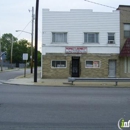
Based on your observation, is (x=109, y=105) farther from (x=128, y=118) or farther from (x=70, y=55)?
(x=70, y=55)

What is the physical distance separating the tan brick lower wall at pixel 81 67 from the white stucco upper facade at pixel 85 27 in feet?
1.78

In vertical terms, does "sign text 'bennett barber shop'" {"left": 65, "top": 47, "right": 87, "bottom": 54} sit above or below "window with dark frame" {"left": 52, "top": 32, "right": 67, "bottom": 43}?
below

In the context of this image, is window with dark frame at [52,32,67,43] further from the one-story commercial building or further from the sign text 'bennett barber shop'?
the sign text 'bennett barber shop'

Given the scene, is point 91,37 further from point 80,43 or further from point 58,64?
point 58,64

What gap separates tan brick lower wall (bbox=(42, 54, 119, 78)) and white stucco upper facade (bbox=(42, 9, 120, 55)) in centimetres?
54

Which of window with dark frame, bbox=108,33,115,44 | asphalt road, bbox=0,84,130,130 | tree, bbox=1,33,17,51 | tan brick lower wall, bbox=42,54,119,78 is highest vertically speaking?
tree, bbox=1,33,17,51

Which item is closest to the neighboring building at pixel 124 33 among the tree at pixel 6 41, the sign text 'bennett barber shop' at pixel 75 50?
the sign text 'bennett barber shop' at pixel 75 50

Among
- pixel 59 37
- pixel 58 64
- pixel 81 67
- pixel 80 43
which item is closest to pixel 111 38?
pixel 80 43

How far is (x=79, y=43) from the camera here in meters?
24.0

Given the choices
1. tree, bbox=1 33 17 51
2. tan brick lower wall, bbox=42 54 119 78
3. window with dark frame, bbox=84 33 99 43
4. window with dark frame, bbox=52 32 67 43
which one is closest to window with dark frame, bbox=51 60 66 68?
tan brick lower wall, bbox=42 54 119 78

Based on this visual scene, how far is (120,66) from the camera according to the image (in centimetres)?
2428

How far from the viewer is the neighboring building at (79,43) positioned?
24.0 m

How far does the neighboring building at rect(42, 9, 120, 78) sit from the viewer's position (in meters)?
24.0

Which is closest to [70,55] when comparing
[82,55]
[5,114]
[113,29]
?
[82,55]
